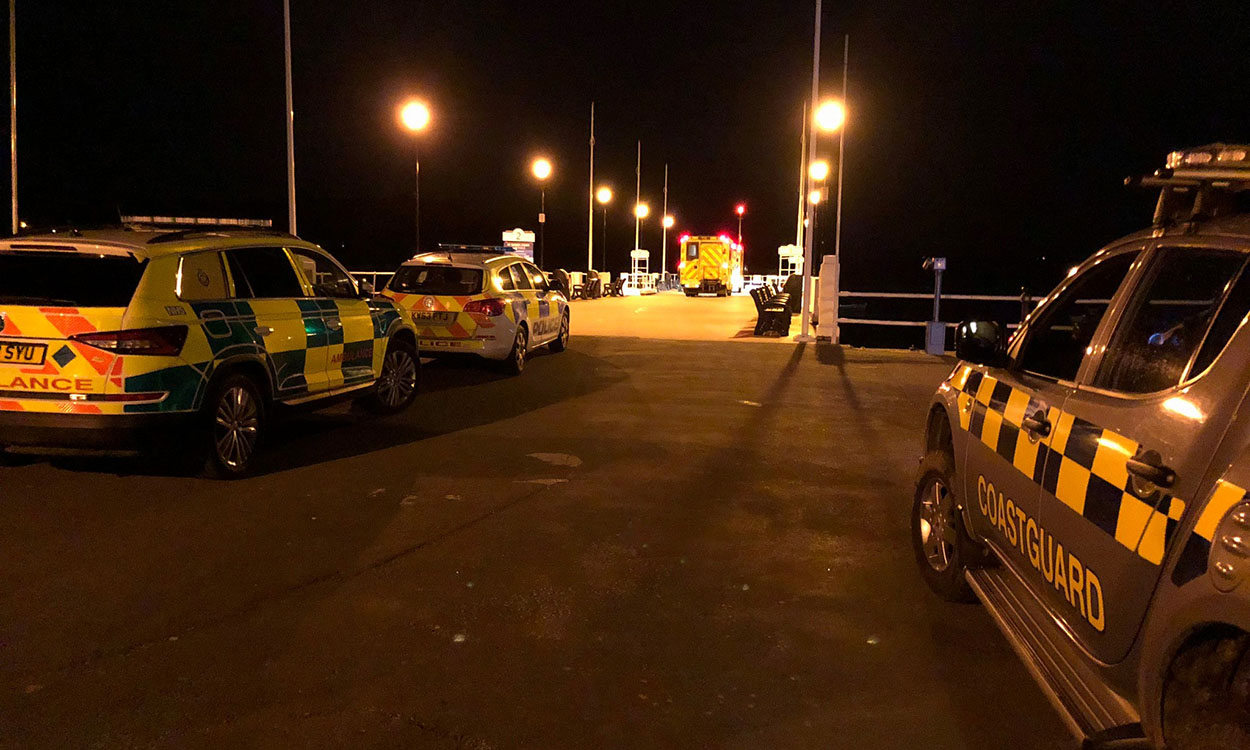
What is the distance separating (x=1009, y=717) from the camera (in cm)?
359

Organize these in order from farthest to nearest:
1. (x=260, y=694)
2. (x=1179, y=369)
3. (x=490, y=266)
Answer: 1. (x=490, y=266)
2. (x=260, y=694)
3. (x=1179, y=369)

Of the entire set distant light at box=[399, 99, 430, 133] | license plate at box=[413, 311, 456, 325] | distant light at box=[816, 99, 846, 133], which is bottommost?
license plate at box=[413, 311, 456, 325]

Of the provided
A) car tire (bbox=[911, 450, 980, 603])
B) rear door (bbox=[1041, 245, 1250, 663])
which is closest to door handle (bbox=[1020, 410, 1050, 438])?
rear door (bbox=[1041, 245, 1250, 663])

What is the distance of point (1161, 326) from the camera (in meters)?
3.31

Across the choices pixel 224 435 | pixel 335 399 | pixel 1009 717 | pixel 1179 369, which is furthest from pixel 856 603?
pixel 335 399

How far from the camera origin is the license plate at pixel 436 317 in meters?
12.3

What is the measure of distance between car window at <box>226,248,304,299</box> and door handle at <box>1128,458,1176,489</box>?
247 inches

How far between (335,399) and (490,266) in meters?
4.49

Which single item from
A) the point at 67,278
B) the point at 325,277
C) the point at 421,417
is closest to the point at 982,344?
the point at 67,278

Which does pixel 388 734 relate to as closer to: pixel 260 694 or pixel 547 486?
pixel 260 694

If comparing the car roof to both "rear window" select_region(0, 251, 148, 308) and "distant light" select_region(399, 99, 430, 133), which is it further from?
"distant light" select_region(399, 99, 430, 133)

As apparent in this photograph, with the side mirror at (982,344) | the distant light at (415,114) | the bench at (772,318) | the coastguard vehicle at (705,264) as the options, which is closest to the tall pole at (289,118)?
the distant light at (415,114)

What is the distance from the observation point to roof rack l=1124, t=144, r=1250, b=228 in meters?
2.86

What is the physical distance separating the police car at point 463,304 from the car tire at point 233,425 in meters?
4.94
